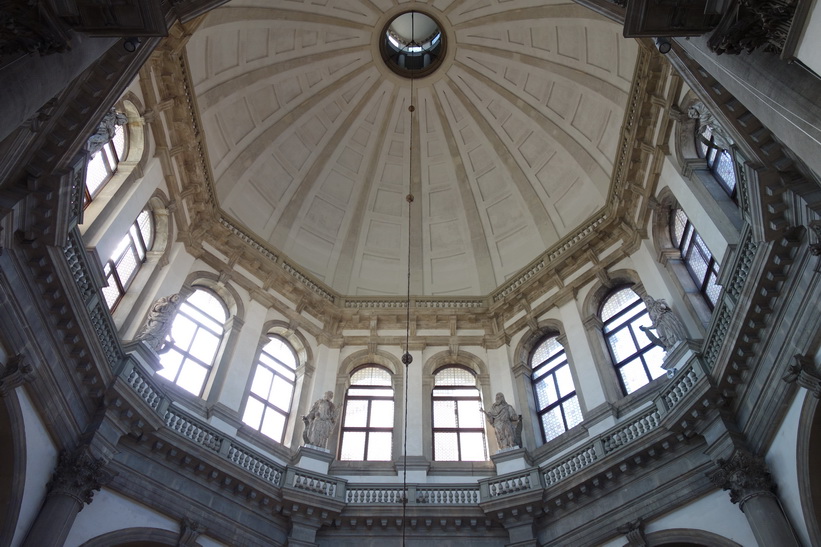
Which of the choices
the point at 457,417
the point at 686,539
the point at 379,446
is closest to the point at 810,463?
the point at 686,539

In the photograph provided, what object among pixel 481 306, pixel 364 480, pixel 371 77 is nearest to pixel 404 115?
pixel 371 77

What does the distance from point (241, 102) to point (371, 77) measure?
6505 millimetres

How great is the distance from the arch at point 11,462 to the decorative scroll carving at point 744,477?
1283 cm

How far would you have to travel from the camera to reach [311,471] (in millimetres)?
16312

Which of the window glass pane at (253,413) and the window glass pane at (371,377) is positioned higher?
the window glass pane at (371,377)

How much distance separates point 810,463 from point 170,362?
575 inches

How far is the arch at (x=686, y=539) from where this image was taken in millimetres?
12180

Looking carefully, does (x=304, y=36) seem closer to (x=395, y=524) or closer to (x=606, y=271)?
(x=606, y=271)

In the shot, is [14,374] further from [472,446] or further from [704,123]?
[704,123]

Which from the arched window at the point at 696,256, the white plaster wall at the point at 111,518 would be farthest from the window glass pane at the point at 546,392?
the white plaster wall at the point at 111,518

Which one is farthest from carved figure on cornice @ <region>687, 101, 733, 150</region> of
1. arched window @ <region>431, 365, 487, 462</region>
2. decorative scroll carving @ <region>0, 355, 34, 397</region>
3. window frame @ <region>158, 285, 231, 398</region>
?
decorative scroll carving @ <region>0, 355, 34, 397</region>

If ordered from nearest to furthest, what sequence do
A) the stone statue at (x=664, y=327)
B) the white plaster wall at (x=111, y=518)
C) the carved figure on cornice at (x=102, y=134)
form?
the white plaster wall at (x=111, y=518)
the carved figure on cornice at (x=102, y=134)
the stone statue at (x=664, y=327)

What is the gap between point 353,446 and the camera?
18609 millimetres

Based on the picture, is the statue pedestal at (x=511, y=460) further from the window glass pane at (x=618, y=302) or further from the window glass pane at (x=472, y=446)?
the window glass pane at (x=618, y=302)
